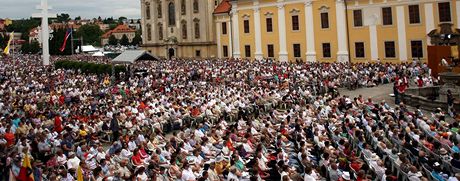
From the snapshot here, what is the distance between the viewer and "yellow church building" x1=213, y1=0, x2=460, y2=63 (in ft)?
122

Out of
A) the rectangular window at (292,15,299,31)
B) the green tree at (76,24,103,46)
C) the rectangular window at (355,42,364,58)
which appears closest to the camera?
the rectangular window at (355,42,364,58)

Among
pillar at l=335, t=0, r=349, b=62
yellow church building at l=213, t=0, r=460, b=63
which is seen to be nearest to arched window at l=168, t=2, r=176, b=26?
yellow church building at l=213, t=0, r=460, b=63

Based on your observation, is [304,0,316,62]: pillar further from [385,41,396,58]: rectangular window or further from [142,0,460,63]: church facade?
[385,41,396,58]: rectangular window

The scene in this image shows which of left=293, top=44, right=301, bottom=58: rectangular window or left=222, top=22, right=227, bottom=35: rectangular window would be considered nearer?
left=293, top=44, right=301, bottom=58: rectangular window

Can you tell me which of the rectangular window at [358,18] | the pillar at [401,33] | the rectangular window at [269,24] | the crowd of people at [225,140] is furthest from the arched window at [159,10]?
the crowd of people at [225,140]

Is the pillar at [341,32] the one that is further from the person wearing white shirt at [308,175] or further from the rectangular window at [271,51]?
the person wearing white shirt at [308,175]

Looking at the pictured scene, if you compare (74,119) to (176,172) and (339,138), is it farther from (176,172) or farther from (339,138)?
(339,138)

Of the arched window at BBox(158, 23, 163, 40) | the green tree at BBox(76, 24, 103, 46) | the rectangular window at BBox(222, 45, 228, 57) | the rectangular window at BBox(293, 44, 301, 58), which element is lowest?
the rectangular window at BBox(293, 44, 301, 58)

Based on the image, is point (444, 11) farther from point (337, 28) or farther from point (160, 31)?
point (160, 31)

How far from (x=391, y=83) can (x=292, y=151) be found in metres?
20.0

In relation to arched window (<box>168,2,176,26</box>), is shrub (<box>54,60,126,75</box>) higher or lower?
lower

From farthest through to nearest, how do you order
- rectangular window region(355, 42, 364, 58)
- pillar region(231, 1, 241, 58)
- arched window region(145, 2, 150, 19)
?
arched window region(145, 2, 150, 19) → pillar region(231, 1, 241, 58) → rectangular window region(355, 42, 364, 58)

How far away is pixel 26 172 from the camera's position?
11234 mm

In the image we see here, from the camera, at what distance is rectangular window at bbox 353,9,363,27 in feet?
133
